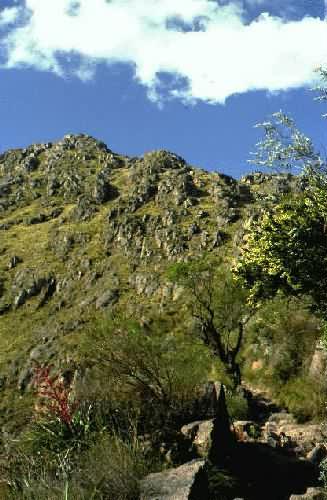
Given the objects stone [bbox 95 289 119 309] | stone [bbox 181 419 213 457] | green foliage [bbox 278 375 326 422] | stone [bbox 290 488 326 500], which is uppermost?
stone [bbox 95 289 119 309]

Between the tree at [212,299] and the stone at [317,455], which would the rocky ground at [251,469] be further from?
the tree at [212,299]

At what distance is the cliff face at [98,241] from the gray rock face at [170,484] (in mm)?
61195

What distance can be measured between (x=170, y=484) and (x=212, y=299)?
25.2 m

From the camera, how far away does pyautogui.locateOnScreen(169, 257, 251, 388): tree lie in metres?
33.1

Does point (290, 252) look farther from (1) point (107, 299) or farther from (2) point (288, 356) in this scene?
(1) point (107, 299)

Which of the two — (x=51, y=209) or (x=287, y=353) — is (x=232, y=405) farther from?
(x=51, y=209)

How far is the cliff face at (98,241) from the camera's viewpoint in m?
89.8

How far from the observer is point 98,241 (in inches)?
4879

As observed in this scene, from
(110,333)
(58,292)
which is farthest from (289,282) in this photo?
(58,292)

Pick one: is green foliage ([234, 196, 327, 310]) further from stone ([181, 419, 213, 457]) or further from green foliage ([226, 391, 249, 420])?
stone ([181, 419, 213, 457])

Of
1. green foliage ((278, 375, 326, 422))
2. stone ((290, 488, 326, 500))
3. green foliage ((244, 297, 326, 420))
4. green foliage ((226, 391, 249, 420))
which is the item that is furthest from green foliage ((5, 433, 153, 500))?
green foliage ((226, 391, 249, 420))

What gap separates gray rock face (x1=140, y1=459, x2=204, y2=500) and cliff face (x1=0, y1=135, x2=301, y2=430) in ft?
201

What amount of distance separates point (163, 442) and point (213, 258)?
25.0m

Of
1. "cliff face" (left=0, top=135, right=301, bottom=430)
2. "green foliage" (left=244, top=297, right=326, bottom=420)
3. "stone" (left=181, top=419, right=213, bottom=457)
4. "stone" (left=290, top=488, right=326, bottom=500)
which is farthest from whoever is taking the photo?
"cliff face" (left=0, top=135, right=301, bottom=430)
